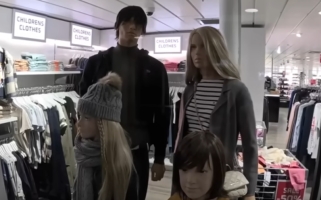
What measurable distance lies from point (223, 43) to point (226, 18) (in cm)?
53

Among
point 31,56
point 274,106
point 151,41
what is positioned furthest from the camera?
point 274,106

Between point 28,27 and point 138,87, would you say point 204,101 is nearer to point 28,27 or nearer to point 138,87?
point 138,87

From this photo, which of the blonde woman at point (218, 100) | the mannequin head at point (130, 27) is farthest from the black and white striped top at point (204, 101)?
the mannequin head at point (130, 27)

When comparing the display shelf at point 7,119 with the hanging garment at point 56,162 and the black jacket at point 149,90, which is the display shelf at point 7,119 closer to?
the hanging garment at point 56,162

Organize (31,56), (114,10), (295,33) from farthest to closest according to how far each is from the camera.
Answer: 1. (295,33)
2. (31,56)
3. (114,10)

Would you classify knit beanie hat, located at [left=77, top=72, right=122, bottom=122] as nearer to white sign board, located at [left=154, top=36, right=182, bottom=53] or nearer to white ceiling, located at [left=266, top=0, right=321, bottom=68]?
white sign board, located at [left=154, top=36, right=182, bottom=53]

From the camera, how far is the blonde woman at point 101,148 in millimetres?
965

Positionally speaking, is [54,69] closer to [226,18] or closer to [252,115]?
[226,18]

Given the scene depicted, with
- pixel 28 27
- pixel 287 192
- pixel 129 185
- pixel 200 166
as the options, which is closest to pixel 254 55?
pixel 287 192

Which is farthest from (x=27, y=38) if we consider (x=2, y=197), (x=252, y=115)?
(x=252, y=115)

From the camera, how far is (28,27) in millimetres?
2246

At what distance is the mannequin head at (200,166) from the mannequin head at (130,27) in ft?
1.55

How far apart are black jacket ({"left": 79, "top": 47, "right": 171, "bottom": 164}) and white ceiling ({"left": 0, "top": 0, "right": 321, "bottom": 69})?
0.70 ft

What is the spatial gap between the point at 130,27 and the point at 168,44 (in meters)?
0.54
